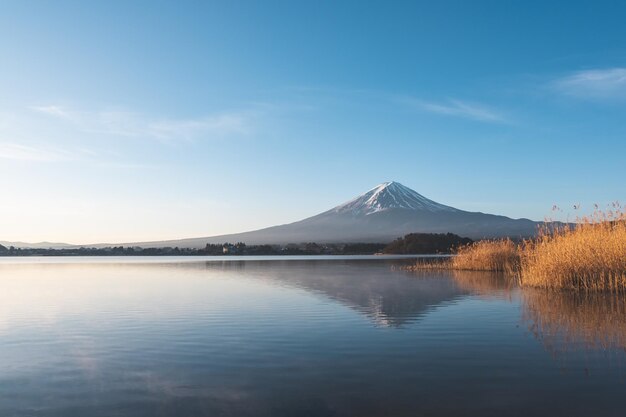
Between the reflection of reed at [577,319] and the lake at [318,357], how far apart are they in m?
0.03

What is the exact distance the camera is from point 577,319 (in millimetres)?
9750

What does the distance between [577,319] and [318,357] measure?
5.30 m

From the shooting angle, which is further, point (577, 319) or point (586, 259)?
point (586, 259)

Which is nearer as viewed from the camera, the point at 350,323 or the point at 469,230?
the point at 350,323

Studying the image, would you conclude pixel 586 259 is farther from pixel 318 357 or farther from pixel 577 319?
pixel 318 357

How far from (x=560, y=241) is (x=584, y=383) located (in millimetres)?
11873

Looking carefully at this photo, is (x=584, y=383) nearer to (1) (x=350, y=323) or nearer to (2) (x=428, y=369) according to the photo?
(2) (x=428, y=369)

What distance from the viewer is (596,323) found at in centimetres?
923

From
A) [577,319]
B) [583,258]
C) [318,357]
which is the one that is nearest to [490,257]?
[583,258]

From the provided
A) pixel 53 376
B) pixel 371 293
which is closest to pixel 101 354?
pixel 53 376

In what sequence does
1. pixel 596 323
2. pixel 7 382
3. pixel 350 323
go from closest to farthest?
pixel 7 382 < pixel 596 323 < pixel 350 323

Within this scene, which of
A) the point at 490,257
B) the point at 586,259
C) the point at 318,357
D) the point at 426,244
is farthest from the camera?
the point at 426,244

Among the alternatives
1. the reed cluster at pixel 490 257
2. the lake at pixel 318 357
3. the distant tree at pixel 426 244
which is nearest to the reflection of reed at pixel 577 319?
the lake at pixel 318 357

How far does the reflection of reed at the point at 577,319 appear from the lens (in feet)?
25.7
